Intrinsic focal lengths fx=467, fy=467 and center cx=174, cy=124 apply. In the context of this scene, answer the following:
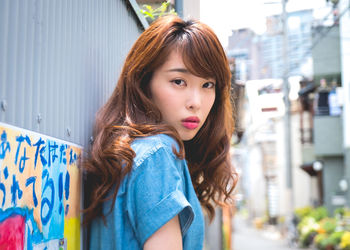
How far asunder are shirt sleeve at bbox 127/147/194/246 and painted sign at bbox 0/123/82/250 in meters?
0.27

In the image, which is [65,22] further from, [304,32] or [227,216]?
[304,32]

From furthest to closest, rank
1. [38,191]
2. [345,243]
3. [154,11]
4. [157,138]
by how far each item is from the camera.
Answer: [345,243]
[154,11]
[157,138]
[38,191]

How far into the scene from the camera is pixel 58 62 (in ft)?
5.82

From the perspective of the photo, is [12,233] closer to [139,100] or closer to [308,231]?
[139,100]

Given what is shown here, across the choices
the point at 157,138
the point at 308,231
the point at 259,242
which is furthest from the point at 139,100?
the point at 259,242

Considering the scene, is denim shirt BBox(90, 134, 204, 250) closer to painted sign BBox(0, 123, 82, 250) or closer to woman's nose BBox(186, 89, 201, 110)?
painted sign BBox(0, 123, 82, 250)

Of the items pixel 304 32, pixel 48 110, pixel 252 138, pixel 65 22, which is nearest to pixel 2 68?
pixel 48 110

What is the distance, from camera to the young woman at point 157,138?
5.67 feet

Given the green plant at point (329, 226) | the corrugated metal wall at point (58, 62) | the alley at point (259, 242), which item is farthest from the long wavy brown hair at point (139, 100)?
the alley at point (259, 242)

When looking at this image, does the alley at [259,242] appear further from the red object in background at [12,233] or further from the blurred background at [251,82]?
the red object in background at [12,233]

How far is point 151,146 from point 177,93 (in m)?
0.38

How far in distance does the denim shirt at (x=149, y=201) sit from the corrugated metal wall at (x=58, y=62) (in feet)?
1.11

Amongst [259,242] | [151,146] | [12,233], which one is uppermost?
[151,146]

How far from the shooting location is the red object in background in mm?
1326
